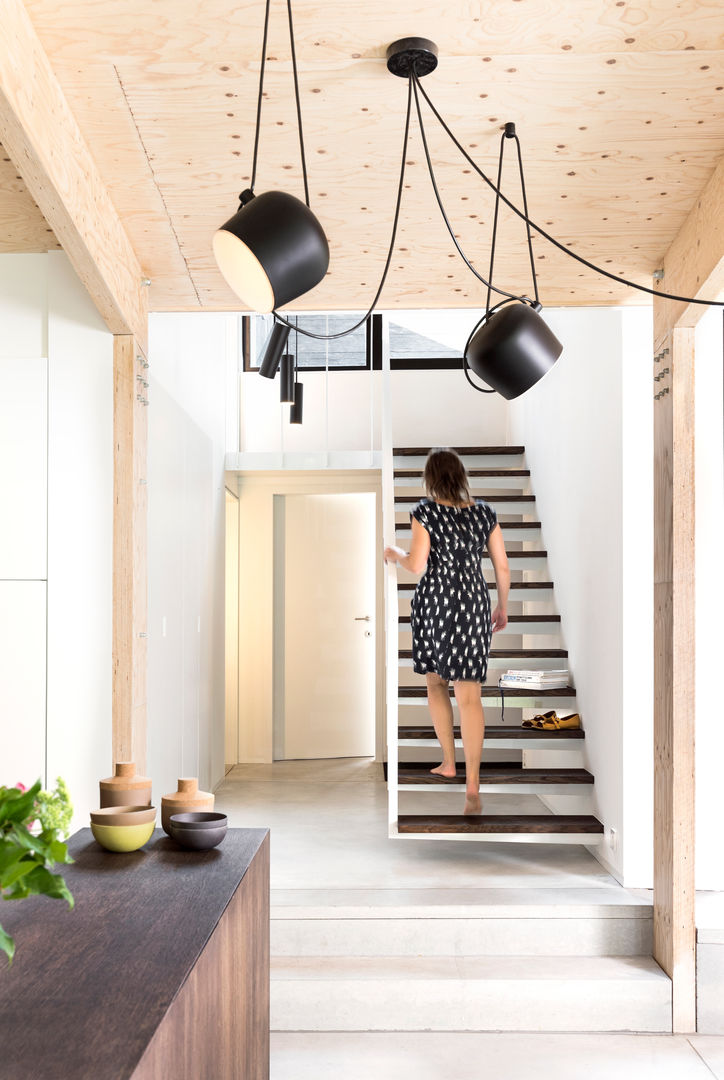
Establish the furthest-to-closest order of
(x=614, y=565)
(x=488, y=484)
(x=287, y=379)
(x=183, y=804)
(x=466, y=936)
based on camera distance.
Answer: (x=488, y=484) → (x=287, y=379) → (x=614, y=565) → (x=466, y=936) → (x=183, y=804)

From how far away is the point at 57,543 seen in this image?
347 cm

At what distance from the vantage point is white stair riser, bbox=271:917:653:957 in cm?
353

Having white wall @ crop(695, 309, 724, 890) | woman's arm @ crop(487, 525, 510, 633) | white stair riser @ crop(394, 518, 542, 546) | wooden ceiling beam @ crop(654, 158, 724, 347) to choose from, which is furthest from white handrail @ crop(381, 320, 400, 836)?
wooden ceiling beam @ crop(654, 158, 724, 347)

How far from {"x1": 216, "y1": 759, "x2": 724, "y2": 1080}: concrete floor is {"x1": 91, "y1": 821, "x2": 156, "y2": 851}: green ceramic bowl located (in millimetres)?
1224

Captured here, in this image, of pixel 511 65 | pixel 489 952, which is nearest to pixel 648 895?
pixel 489 952

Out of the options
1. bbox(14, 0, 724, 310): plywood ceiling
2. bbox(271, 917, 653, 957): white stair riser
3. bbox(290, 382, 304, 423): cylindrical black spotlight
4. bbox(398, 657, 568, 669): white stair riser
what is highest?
bbox(14, 0, 724, 310): plywood ceiling

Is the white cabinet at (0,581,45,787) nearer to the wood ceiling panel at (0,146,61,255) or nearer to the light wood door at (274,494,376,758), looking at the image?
the wood ceiling panel at (0,146,61,255)

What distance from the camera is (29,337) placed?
356 centimetres

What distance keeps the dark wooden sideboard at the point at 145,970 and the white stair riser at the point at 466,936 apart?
116 centimetres

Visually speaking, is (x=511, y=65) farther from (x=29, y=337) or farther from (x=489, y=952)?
(x=489, y=952)

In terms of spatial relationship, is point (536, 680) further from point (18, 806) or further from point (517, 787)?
point (18, 806)

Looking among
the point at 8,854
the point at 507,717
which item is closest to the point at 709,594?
the point at 507,717

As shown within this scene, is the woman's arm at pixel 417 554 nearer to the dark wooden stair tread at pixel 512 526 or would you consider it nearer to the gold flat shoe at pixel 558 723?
the gold flat shoe at pixel 558 723

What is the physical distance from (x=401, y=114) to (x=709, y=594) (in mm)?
2296
